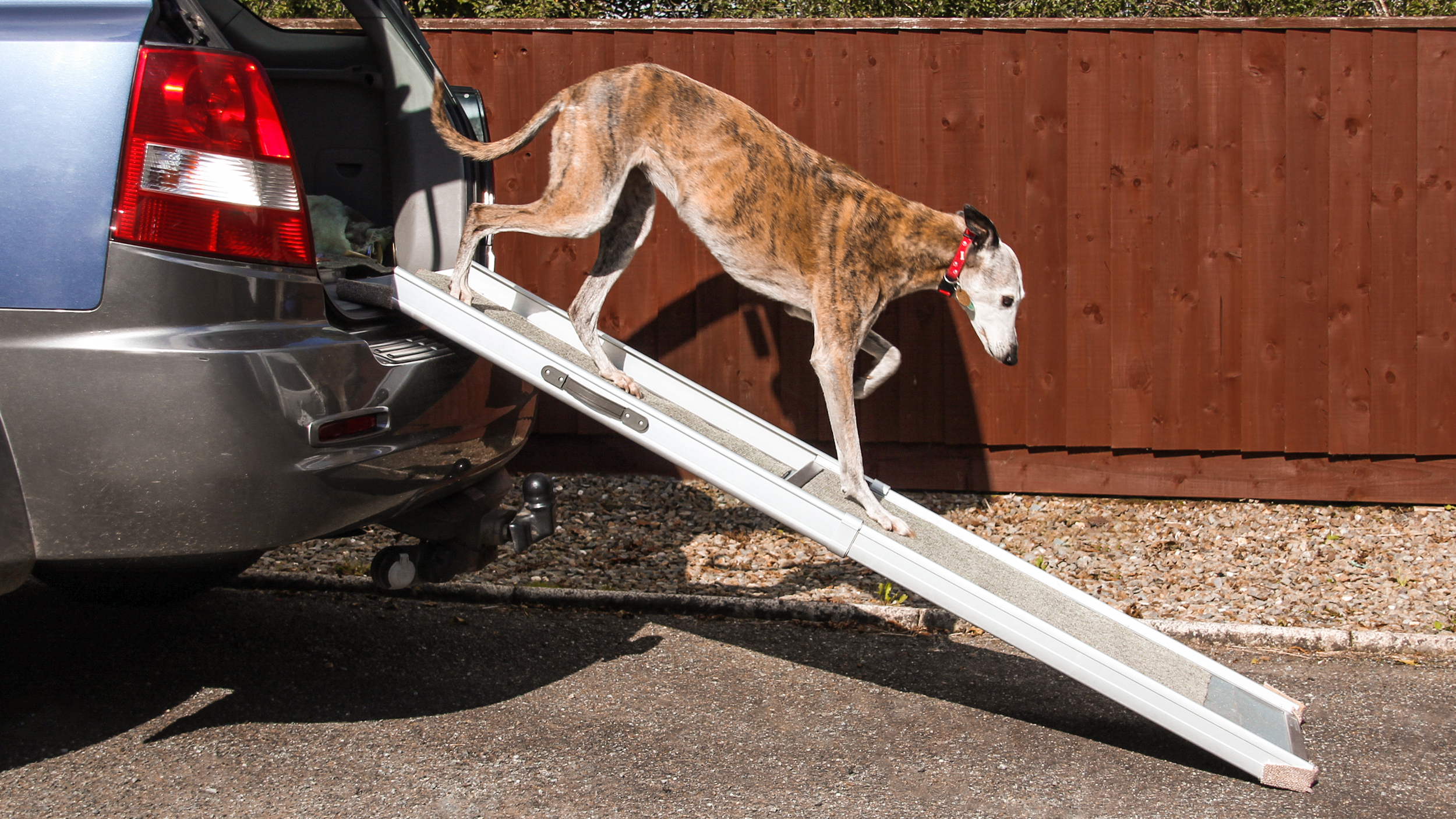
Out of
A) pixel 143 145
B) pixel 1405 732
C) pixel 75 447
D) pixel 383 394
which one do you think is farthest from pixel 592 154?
pixel 1405 732

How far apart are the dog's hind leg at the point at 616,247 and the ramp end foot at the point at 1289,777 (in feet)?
8.64

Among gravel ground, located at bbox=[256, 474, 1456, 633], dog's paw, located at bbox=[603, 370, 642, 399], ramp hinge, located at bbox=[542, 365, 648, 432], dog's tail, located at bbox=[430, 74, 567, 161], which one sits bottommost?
gravel ground, located at bbox=[256, 474, 1456, 633]

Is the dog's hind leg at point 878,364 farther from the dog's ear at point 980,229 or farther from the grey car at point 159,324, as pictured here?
the grey car at point 159,324

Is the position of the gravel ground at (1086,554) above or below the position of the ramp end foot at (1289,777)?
below

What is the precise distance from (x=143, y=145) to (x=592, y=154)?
1.63 m

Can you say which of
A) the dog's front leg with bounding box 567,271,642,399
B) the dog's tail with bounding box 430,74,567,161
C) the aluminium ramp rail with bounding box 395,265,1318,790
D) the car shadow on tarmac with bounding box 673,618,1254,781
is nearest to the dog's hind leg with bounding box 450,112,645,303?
the dog's tail with bounding box 430,74,567,161

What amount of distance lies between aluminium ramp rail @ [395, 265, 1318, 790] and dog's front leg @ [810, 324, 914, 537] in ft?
0.28

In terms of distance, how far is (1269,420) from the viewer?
6.29 m

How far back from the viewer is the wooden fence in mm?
6129

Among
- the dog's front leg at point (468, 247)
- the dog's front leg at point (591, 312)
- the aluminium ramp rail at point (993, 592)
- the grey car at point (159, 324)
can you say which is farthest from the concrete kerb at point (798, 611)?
the grey car at point (159, 324)

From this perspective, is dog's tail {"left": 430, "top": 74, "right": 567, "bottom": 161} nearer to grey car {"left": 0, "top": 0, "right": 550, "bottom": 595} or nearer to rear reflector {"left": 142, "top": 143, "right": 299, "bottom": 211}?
grey car {"left": 0, "top": 0, "right": 550, "bottom": 595}

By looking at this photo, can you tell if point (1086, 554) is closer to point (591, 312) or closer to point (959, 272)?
point (959, 272)

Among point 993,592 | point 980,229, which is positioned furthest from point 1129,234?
point 993,592

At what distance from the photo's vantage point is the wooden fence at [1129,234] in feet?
20.1
